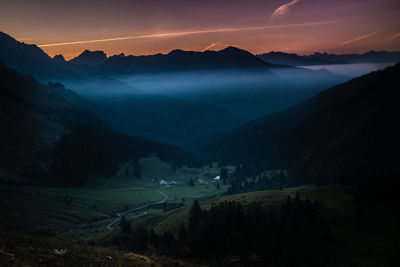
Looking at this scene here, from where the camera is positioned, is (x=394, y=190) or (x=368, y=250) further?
(x=394, y=190)

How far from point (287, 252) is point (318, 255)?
40.1 feet

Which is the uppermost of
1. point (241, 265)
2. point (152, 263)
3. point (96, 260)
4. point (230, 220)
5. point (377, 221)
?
point (96, 260)

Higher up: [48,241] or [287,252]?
[48,241]

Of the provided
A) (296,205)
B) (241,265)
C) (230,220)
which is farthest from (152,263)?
(296,205)

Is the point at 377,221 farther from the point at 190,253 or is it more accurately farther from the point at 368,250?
the point at 190,253

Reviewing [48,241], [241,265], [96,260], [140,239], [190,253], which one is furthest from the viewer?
[140,239]

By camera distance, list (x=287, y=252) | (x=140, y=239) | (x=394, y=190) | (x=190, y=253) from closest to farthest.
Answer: (x=190, y=253), (x=287, y=252), (x=140, y=239), (x=394, y=190)

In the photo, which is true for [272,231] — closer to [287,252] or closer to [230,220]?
[287,252]

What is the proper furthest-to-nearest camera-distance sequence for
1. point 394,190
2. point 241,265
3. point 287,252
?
1. point 394,190
2. point 287,252
3. point 241,265

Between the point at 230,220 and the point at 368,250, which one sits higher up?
the point at 230,220

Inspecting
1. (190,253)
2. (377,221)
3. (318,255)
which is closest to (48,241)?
(190,253)

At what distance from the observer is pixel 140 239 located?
107812 mm

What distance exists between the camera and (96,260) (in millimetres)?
28594

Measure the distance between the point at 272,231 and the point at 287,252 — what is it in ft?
28.1
